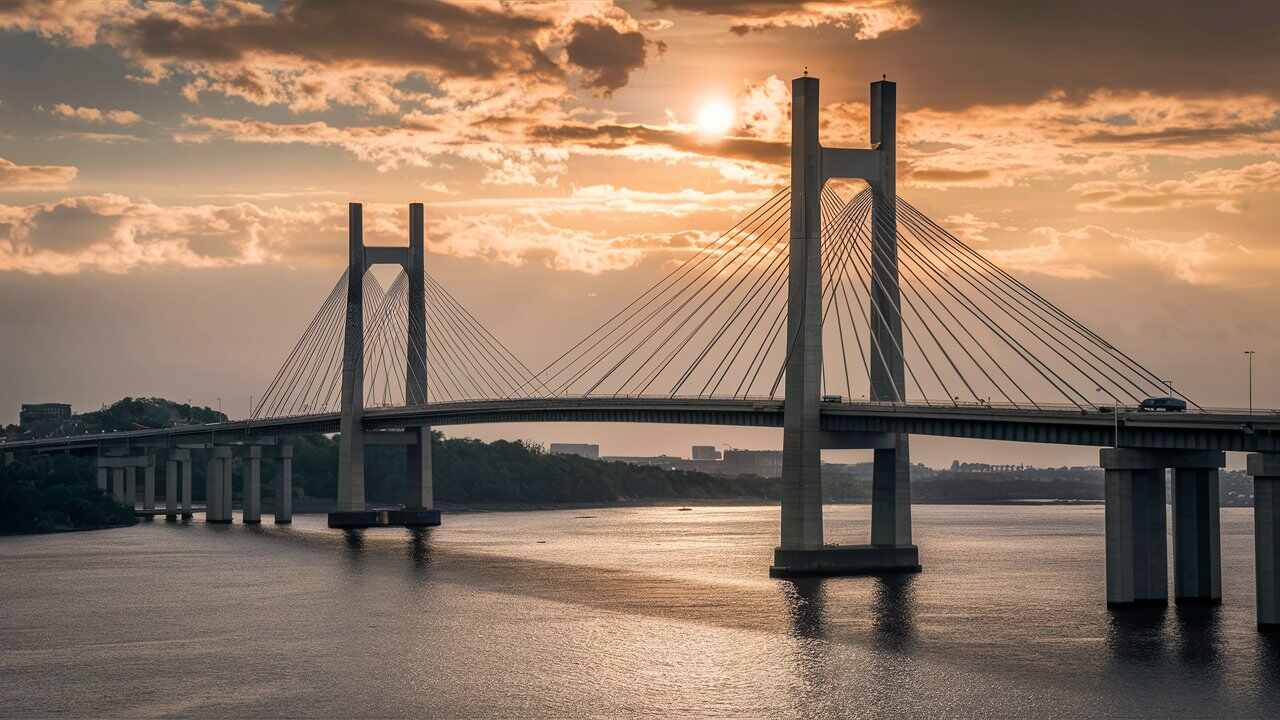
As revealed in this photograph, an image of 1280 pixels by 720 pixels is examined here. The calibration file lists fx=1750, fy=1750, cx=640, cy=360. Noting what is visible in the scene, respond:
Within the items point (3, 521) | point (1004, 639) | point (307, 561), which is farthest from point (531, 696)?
point (3, 521)

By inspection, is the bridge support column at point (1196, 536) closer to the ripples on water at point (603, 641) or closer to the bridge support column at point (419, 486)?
the ripples on water at point (603, 641)

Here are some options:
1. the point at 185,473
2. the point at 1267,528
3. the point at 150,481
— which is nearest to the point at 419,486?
the point at 185,473

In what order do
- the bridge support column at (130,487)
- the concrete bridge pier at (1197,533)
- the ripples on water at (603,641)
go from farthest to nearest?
the bridge support column at (130,487) → the concrete bridge pier at (1197,533) → the ripples on water at (603,641)

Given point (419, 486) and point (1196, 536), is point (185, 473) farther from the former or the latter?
point (1196, 536)

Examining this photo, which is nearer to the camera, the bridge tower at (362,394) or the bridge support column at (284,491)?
the bridge tower at (362,394)

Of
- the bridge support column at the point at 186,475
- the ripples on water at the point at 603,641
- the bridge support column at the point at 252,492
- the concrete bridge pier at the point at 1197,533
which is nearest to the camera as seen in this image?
the ripples on water at the point at 603,641

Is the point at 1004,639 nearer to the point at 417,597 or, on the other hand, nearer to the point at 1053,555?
the point at 417,597

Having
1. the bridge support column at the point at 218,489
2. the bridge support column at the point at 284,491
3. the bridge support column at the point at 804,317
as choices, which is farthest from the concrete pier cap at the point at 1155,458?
the bridge support column at the point at 218,489
